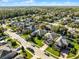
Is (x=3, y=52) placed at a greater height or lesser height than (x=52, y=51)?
greater

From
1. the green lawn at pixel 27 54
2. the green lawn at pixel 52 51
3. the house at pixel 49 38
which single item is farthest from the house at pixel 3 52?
the house at pixel 49 38

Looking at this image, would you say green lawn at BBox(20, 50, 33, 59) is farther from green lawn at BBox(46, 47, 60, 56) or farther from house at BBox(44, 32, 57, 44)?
house at BBox(44, 32, 57, 44)

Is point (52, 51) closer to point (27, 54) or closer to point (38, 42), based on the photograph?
point (27, 54)

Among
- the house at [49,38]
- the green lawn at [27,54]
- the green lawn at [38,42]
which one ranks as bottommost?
the green lawn at [27,54]

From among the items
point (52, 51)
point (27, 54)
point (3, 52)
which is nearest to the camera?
point (3, 52)

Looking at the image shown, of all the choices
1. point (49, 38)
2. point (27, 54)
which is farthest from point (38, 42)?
point (27, 54)

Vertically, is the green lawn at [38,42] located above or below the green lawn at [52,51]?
above

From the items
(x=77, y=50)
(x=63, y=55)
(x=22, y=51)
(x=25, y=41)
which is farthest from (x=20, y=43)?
(x=77, y=50)

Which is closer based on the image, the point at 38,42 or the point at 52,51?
the point at 52,51

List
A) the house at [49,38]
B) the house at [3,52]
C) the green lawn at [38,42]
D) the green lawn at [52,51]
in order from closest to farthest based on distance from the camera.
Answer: the house at [3,52] < the green lawn at [52,51] < the green lawn at [38,42] < the house at [49,38]

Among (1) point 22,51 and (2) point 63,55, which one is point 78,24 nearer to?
(2) point 63,55

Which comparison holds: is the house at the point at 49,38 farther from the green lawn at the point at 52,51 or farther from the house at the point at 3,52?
the house at the point at 3,52
